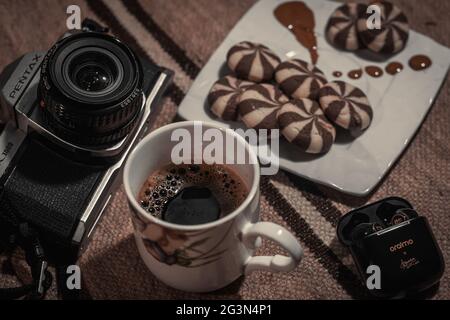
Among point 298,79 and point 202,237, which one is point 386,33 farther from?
point 202,237

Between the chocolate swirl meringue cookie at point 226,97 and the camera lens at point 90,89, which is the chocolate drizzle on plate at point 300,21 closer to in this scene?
the chocolate swirl meringue cookie at point 226,97

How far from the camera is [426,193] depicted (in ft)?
2.71

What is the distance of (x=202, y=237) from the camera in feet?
1.94

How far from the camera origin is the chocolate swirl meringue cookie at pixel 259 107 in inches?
32.1

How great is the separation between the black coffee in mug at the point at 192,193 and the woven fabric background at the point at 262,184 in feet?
0.39

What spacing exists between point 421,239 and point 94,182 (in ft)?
1.31

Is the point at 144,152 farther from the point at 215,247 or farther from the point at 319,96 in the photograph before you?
the point at 319,96

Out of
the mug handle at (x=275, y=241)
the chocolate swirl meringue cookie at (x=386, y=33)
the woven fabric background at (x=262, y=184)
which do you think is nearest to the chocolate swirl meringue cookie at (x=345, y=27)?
the chocolate swirl meringue cookie at (x=386, y=33)

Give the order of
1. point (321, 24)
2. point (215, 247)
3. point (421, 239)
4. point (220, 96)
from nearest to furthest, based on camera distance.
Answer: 1. point (215, 247)
2. point (421, 239)
3. point (220, 96)
4. point (321, 24)

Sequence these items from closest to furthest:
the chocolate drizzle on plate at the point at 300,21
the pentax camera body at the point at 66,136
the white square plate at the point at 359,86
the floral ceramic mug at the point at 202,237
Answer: the floral ceramic mug at the point at 202,237
the pentax camera body at the point at 66,136
the white square plate at the point at 359,86
the chocolate drizzle on plate at the point at 300,21

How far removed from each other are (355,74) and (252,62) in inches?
6.2

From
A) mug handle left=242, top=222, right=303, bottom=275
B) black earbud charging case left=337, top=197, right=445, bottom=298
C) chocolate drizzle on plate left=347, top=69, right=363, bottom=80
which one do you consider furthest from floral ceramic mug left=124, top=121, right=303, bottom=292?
chocolate drizzle on plate left=347, top=69, right=363, bottom=80

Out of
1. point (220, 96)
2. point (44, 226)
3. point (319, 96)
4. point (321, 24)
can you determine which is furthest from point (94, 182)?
point (321, 24)

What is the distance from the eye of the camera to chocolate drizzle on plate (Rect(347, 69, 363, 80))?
90 cm
